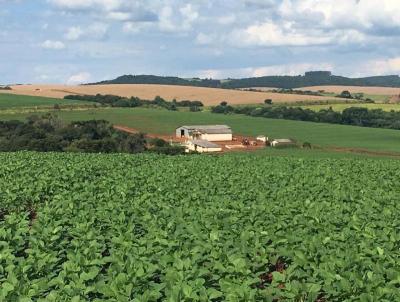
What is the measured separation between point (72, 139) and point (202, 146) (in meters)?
19.0

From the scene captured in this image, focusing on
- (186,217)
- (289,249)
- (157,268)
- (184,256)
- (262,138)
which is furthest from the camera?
(262,138)

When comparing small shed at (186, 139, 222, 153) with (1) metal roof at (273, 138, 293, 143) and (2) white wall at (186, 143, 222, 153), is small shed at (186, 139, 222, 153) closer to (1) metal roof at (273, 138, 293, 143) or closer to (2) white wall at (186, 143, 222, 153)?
(2) white wall at (186, 143, 222, 153)

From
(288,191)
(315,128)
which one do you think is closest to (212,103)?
(315,128)

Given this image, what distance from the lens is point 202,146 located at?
8550 cm

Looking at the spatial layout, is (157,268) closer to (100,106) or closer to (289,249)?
(289,249)

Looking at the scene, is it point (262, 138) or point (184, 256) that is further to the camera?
point (262, 138)

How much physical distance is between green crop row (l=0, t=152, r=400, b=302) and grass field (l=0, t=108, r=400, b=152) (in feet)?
229

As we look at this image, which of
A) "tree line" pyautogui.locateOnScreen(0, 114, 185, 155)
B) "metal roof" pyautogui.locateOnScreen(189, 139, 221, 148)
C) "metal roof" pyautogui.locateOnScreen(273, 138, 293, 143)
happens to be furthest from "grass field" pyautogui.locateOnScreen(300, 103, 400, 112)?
"tree line" pyautogui.locateOnScreen(0, 114, 185, 155)

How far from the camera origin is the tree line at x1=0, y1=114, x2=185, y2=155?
70.6 metres

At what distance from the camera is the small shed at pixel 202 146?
84.1m

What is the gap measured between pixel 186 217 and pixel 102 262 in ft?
16.5

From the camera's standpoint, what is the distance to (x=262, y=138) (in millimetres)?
94562

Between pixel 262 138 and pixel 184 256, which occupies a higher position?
pixel 184 256

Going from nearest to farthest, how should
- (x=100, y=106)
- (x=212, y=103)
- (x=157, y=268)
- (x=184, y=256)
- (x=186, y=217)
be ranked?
(x=157, y=268) < (x=184, y=256) < (x=186, y=217) < (x=100, y=106) < (x=212, y=103)
